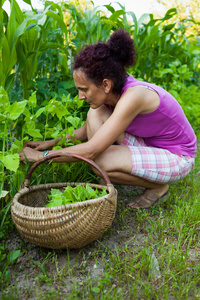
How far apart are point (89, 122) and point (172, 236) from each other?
79cm

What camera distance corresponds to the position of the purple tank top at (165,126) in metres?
1.73

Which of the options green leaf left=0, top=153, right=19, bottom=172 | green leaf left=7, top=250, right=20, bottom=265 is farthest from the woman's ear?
green leaf left=7, top=250, right=20, bottom=265

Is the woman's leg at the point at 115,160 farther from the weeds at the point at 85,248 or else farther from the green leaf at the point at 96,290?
the green leaf at the point at 96,290

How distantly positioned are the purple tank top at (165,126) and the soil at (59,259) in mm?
547

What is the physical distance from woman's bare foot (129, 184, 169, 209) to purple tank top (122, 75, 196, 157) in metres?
0.27

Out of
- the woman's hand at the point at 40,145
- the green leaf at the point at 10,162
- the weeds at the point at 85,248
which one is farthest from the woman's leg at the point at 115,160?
the green leaf at the point at 10,162

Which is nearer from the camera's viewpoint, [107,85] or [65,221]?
[65,221]

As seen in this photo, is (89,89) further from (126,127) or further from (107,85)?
(126,127)

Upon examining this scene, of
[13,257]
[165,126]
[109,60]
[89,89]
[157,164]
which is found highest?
[109,60]

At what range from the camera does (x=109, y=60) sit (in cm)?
159

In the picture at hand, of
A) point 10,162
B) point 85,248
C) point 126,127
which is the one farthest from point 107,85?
point 85,248

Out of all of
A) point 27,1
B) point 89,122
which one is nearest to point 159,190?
point 89,122

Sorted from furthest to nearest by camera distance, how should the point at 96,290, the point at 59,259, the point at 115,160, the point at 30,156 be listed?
the point at 115,160 → the point at 30,156 → the point at 59,259 → the point at 96,290

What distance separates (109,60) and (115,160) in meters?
0.54
